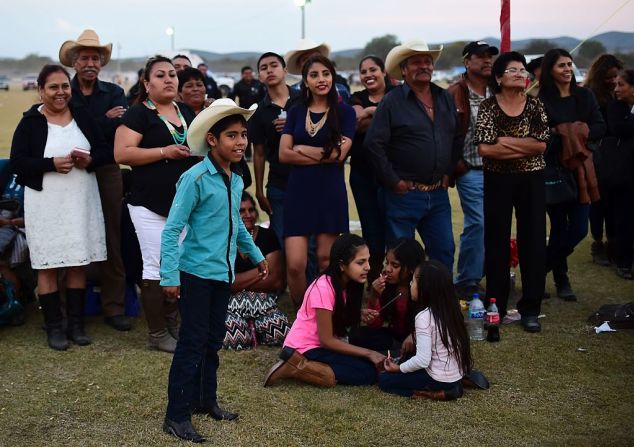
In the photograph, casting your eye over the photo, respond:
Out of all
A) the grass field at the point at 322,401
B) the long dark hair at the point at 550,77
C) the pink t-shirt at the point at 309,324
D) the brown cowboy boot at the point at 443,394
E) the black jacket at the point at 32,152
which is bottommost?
the grass field at the point at 322,401

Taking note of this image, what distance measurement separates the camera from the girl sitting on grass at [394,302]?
536 centimetres

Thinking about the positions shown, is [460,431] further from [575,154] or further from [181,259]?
[575,154]

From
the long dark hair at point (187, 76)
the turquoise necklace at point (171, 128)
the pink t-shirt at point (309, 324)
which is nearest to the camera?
the pink t-shirt at point (309, 324)

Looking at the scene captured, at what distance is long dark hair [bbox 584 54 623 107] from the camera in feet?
25.1

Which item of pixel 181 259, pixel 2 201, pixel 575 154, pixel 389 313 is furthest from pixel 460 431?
pixel 2 201

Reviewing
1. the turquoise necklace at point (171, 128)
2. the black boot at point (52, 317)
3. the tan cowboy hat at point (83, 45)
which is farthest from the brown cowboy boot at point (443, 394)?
the tan cowboy hat at point (83, 45)

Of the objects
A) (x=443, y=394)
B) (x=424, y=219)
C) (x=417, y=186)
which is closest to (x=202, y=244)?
(x=443, y=394)

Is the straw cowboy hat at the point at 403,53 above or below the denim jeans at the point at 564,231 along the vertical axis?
above

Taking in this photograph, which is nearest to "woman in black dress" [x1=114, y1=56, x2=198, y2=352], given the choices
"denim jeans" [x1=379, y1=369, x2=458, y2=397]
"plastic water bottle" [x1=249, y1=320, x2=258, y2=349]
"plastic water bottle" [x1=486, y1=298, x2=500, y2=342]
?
"plastic water bottle" [x1=249, y1=320, x2=258, y2=349]

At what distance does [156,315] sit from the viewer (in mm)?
5652

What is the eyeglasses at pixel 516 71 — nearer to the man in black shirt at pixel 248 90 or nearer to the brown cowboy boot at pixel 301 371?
the brown cowboy boot at pixel 301 371

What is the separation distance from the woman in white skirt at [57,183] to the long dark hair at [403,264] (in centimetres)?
214

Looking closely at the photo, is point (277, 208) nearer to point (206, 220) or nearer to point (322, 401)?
point (322, 401)

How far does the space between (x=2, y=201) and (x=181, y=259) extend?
9.61 feet
